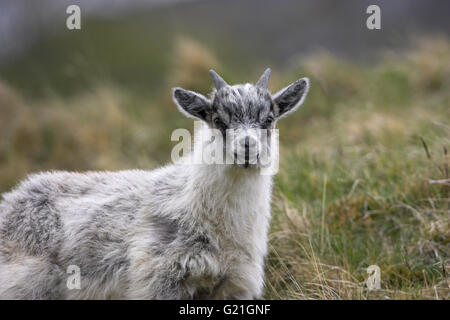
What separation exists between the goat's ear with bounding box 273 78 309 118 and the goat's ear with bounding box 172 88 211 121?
0.72m

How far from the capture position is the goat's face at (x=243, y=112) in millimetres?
4689

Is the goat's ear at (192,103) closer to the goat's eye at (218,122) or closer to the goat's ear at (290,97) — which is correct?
the goat's eye at (218,122)

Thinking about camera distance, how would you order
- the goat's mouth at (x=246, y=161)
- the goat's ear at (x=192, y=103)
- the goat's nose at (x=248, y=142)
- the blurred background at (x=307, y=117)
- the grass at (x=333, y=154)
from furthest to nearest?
the blurred background at (x=307, y=117)
the grass at (x=333, y=154)
the goat's ear at (x=192, y=103)
the goat's mouth at (x=246, y=161)
the goat's nose at (x=248, y=142)

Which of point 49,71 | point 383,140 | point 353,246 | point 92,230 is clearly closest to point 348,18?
point 49,71

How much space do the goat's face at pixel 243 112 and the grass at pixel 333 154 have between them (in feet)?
4.96

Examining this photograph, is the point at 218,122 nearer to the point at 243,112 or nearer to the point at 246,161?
the point at 243,112

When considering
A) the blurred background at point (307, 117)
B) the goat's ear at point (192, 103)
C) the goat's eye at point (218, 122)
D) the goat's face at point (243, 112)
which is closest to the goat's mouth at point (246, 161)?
the goat's face at point (243, 112)

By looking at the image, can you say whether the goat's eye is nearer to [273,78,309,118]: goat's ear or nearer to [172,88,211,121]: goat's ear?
[172,88,211,121]: goat's ear

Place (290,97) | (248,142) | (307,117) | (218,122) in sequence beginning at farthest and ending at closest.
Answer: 1. (307,117)
2. (290,97)
3. (218,122)
4. (248,142)

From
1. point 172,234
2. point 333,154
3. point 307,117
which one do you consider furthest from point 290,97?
point 307,117

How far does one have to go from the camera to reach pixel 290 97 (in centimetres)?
534

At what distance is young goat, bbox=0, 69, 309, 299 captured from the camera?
16.1ft

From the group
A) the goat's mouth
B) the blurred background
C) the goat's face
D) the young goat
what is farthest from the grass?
the goat's face

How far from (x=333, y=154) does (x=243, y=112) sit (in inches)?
147
